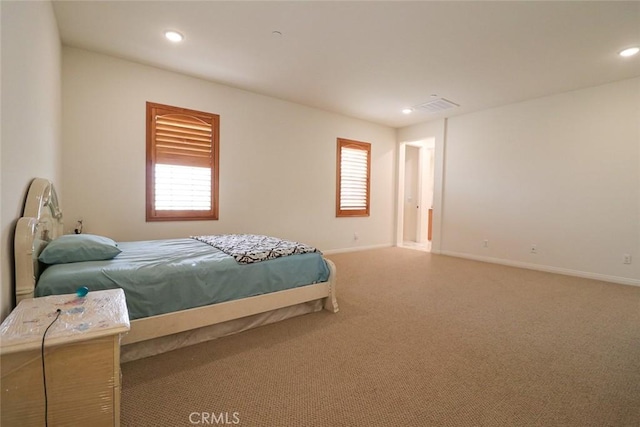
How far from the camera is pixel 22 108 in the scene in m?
1.59

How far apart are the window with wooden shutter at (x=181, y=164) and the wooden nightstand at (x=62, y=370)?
264 cm

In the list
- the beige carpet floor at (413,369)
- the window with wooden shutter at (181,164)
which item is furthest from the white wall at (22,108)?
the window with wooden shutter at (181,164)

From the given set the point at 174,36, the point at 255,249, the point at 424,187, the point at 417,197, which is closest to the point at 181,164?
the point at 174,36

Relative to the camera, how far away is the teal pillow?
1869mm

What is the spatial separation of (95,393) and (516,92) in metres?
5.50

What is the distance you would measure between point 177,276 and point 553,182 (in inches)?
205

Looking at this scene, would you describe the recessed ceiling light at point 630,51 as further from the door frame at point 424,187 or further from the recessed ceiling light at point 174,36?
the recessed ceiling light at point 174,36

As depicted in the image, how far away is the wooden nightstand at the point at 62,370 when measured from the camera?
0.93 meters

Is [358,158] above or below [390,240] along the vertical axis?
above

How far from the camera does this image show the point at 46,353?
96cm

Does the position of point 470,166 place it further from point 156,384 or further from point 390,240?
point 156,384

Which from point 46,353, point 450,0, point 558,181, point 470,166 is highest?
point 450,0

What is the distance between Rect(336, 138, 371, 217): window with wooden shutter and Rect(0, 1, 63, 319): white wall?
4101mm

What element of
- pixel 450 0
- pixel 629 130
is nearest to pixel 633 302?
pixel 629 130
